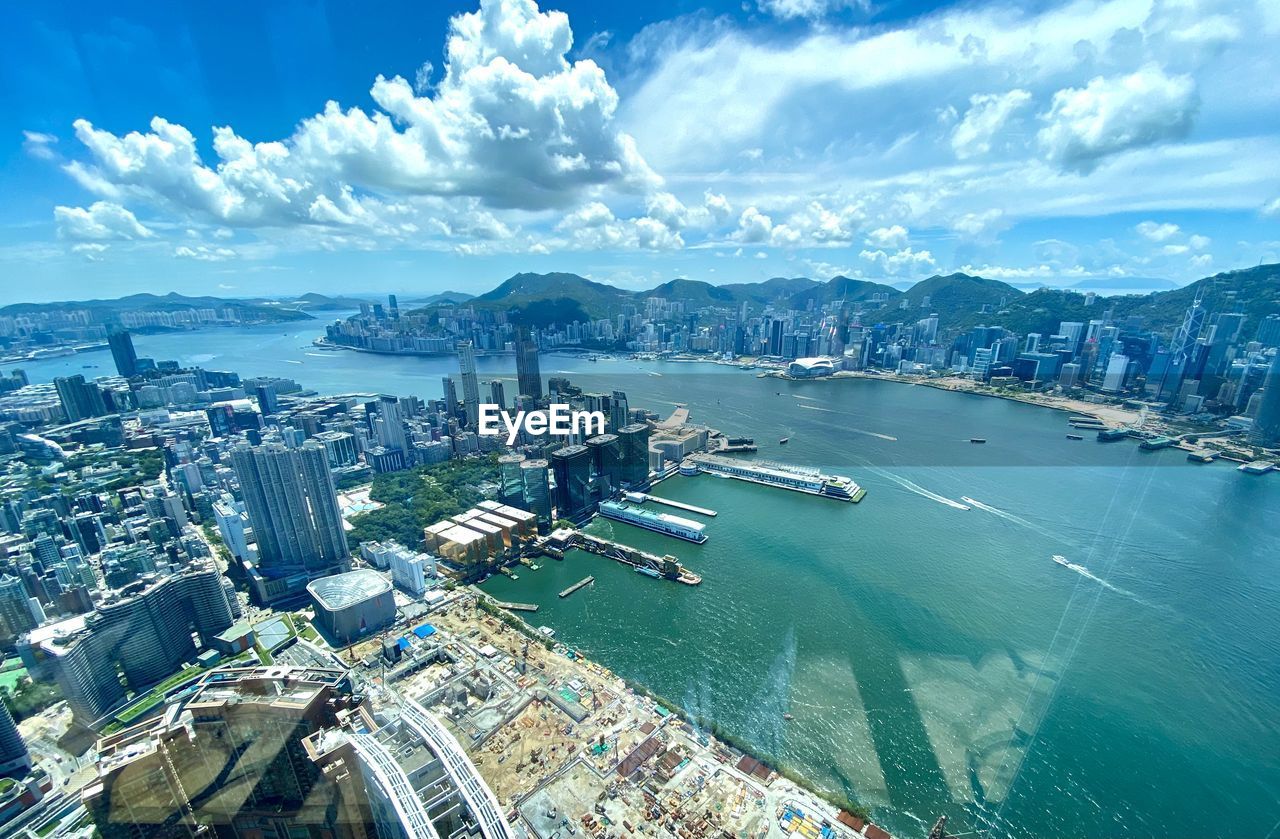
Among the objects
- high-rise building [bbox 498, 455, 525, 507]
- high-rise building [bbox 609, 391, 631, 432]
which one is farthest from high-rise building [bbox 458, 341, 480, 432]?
high-rise building [bbox 498, 455, 525, 507]

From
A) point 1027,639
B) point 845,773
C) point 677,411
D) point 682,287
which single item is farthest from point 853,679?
point 682,287

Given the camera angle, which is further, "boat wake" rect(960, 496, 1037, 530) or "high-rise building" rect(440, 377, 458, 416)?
"high-rise building" rect(440, 377, 458, 416)

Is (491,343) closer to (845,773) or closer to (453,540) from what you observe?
(453,540)

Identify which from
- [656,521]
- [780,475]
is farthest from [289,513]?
[780,475]

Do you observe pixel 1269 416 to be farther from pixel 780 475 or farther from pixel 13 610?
pixel 13 610

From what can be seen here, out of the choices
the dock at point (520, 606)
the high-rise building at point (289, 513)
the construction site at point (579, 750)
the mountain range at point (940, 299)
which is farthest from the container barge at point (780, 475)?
the mountain range at point (940, 299)

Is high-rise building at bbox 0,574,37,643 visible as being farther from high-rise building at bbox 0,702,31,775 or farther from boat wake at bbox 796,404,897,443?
boat wake at bbox 796,404,897,443

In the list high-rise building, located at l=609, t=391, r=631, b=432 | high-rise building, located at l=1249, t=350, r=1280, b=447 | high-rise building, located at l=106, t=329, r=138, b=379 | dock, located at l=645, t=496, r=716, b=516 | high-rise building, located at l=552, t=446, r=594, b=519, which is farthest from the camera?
high-rise building, located at l=106, t=329, r=138, b=379
